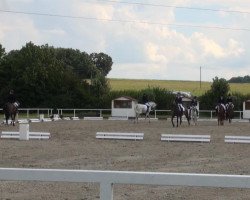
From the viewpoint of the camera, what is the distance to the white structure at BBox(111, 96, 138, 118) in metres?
53.2

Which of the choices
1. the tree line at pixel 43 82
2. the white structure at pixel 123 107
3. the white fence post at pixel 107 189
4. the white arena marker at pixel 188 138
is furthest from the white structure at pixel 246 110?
the white fence post at pixel 107 189

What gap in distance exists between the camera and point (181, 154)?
737 inches

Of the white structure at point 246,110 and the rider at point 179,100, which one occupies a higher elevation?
the rider at point 179,100

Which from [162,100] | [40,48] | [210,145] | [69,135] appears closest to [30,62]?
[40,48]

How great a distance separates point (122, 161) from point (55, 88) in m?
51.8

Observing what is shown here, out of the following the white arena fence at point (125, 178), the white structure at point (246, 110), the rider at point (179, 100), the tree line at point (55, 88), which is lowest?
the white arena fence at point (125, 178)

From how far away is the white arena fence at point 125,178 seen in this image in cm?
494

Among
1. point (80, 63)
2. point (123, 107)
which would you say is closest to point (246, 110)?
point (123, 107)

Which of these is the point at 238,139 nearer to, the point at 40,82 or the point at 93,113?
the point at 93,113

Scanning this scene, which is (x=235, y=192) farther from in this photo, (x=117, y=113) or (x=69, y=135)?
(x=117, y=113)

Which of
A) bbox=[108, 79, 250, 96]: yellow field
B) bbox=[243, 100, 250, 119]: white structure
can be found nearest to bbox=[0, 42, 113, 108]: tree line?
bbox=[108, 79, 250, 96]: yellow field

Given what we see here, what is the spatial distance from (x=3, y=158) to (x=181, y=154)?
5444mm

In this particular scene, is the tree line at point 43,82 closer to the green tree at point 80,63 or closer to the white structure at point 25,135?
the green tree at point 80,63

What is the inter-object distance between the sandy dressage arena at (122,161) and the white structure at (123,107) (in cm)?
2580
